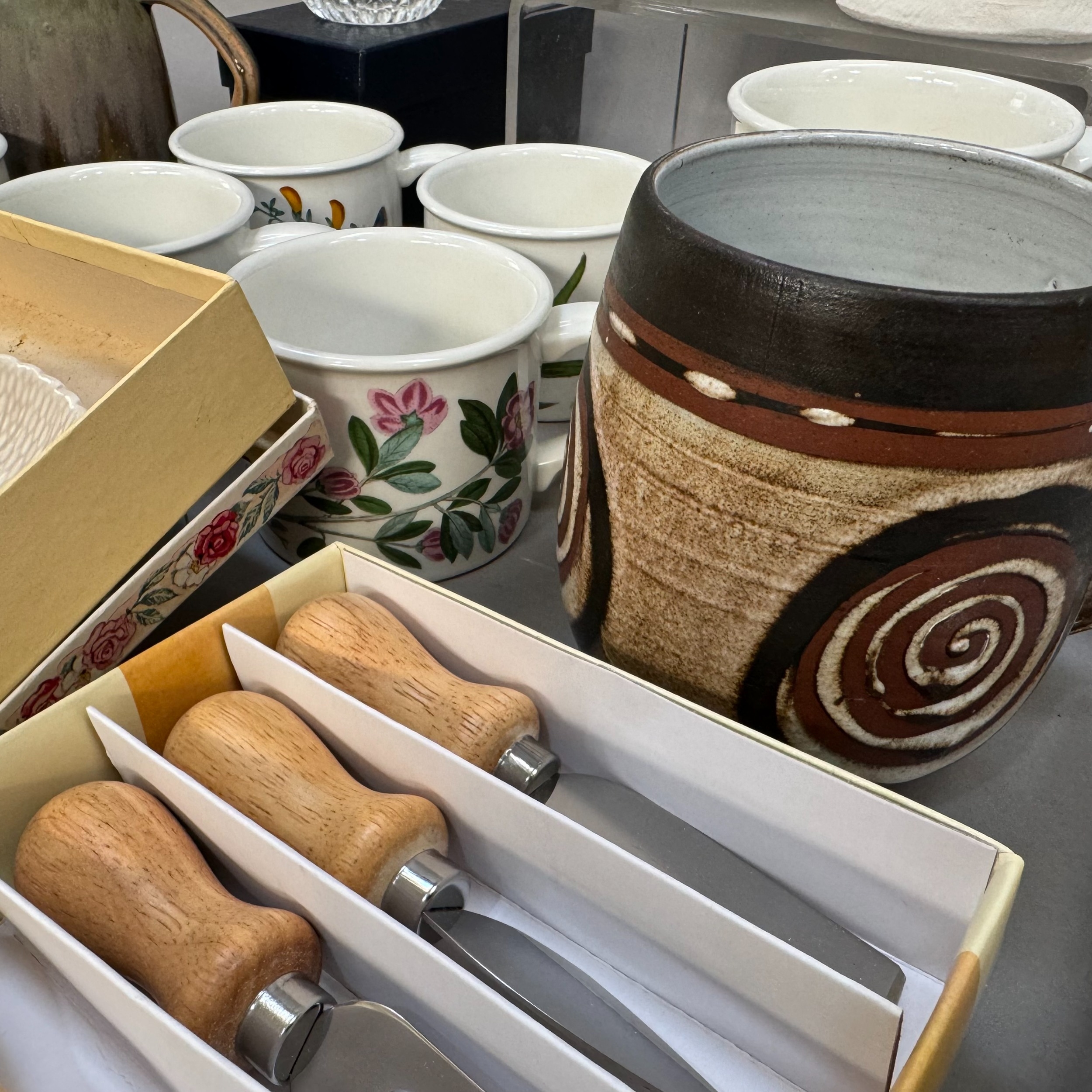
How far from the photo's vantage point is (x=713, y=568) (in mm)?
253

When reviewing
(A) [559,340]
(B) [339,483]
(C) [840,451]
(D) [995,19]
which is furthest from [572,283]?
(D) [995,19]

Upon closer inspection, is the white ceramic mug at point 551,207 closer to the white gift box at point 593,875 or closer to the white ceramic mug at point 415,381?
the white ceramic mug at point 415,381

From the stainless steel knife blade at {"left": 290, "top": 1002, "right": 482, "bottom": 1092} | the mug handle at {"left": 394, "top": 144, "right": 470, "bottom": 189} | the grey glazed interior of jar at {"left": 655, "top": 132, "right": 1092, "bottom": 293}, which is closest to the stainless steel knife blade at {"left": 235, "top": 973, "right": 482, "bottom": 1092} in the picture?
the stainless steel knife blade at {"left": 290, "top": 1002, "right": 482, "bottom": 1092}

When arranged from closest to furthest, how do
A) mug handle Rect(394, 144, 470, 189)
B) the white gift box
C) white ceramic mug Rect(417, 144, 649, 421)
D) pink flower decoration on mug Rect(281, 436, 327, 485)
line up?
the white gift box < pink flower decoration on mug Rect(281, 436, 327, 485) < white ceramic mug Rect(417, 144, 649, 421) < mug handle Rect(394, 144, 470, 189)

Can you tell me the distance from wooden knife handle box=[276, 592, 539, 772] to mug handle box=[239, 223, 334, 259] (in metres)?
0.21

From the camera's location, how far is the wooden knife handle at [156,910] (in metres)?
0.22

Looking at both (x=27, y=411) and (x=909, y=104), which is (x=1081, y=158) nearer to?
(x=909, y=104)

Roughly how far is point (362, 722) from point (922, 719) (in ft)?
0.50

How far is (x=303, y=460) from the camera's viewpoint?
349mm

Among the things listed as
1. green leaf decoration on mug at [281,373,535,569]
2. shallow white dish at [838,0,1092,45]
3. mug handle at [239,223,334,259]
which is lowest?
green leaf decoration on mug at [281,373,535,569]

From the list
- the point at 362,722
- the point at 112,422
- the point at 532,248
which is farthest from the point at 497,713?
the point at 532,248

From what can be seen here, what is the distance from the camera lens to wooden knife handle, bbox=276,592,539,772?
28 cm

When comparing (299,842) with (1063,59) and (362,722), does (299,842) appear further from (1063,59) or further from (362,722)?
(1063,59)

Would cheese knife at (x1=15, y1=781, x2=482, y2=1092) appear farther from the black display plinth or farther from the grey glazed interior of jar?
the black display plinth
